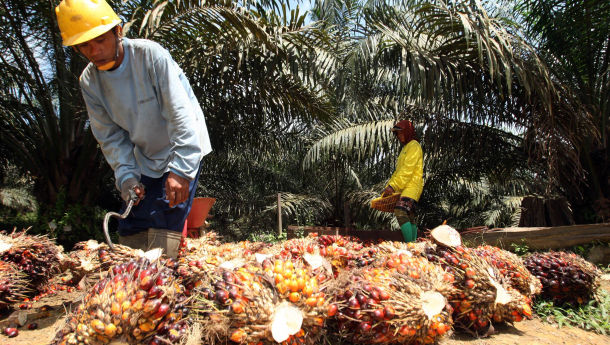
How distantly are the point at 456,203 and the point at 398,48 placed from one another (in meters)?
6.55

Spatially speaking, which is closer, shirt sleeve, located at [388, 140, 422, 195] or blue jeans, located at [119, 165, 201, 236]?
blue jeans, located at [119, 165, 201, 236]

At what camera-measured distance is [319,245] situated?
321 cm

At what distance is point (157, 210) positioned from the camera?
224 cm

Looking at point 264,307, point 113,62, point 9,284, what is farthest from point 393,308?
point 9,284

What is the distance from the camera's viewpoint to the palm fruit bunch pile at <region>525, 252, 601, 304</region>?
3064mm

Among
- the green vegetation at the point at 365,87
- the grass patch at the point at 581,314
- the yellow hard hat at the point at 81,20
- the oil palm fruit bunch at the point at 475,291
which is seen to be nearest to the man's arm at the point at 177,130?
the yellow hard hat at the point at 81,20

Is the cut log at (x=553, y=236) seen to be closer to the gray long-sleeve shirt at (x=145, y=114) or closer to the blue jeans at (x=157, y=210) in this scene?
the blue jeans at (x=157, y=210)

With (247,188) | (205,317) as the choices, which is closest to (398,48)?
(205,317)

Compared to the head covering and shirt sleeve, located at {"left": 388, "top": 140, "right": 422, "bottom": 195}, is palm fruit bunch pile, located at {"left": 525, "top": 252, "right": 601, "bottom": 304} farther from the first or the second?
the head covering

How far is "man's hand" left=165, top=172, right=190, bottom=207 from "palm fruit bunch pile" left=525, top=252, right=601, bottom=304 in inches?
104

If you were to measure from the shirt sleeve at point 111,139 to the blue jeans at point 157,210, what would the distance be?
10 centimetres

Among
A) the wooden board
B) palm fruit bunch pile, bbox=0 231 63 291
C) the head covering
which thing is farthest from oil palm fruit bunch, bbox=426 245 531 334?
palm fruit bunch pile, bbox=0 231 63 291

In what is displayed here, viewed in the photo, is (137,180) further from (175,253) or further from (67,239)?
(67,239)

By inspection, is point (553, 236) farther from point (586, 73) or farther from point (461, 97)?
point (586, 73)
